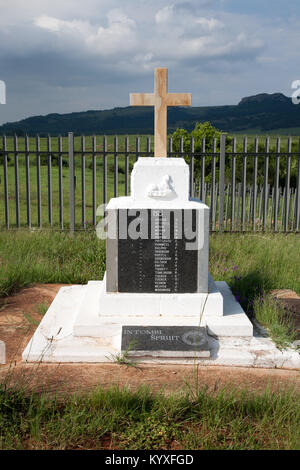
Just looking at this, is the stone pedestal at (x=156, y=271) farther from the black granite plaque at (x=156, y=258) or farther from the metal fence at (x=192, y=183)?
the metal fence at (x=192, y=183)

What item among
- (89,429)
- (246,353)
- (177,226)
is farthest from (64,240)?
(89,429)

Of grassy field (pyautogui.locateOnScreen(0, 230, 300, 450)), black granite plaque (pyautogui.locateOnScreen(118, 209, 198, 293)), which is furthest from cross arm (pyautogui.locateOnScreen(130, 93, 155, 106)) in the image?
grassy field (pyautogui.locateOnScreen(0, 230, 300, 450))

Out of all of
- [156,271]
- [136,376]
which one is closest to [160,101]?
[156,271]

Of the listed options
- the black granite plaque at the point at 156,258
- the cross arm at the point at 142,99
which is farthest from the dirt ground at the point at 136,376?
the cross arm at the point at 142,99

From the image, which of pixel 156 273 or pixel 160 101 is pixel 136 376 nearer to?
pixel 156 273

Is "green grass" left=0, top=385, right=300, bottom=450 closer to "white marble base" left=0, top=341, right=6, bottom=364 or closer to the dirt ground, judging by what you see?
the dirt ground

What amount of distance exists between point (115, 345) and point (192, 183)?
228 inches

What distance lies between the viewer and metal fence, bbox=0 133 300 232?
9.12m

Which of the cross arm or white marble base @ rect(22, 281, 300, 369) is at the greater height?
the cross arm

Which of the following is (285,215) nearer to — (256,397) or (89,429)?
(256,397)

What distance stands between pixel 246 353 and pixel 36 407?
6.10 feet

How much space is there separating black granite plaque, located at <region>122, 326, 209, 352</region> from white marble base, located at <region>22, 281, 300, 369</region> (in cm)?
8

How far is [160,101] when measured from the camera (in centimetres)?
485

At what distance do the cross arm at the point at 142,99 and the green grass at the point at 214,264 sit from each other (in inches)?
90.5
